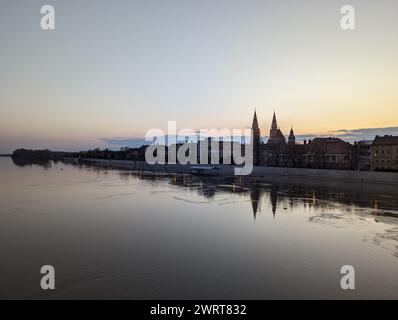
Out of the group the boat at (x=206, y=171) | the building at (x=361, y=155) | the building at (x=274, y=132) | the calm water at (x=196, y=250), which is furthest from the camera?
the building at (x=274, y=132)

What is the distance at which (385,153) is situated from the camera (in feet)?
217

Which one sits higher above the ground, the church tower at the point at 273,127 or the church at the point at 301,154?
the church tower at the point at 273,127

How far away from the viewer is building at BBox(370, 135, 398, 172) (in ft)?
212

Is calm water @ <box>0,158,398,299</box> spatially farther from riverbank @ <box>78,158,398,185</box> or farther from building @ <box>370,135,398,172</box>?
building @ <box>370,135,398,172</box>

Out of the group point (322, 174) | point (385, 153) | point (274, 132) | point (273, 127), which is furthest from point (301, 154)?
point (273, 127)

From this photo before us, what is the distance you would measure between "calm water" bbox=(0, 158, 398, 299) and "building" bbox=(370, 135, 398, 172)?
4800 cm

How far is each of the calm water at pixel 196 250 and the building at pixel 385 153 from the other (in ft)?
157

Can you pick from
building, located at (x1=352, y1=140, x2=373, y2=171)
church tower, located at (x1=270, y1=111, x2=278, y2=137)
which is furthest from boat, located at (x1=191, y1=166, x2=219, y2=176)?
church tower, located at (x1=270, y1=111, x2=278, y2=137)

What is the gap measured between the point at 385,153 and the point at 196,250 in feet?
219

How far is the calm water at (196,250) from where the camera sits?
353 inches

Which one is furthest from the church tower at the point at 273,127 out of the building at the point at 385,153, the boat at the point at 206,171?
the boat at the point at 206,171

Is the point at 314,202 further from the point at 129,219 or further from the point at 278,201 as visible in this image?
the point at 129,219

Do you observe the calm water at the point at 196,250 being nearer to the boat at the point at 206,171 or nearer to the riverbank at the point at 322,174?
the riverbank at the point at 322,174
